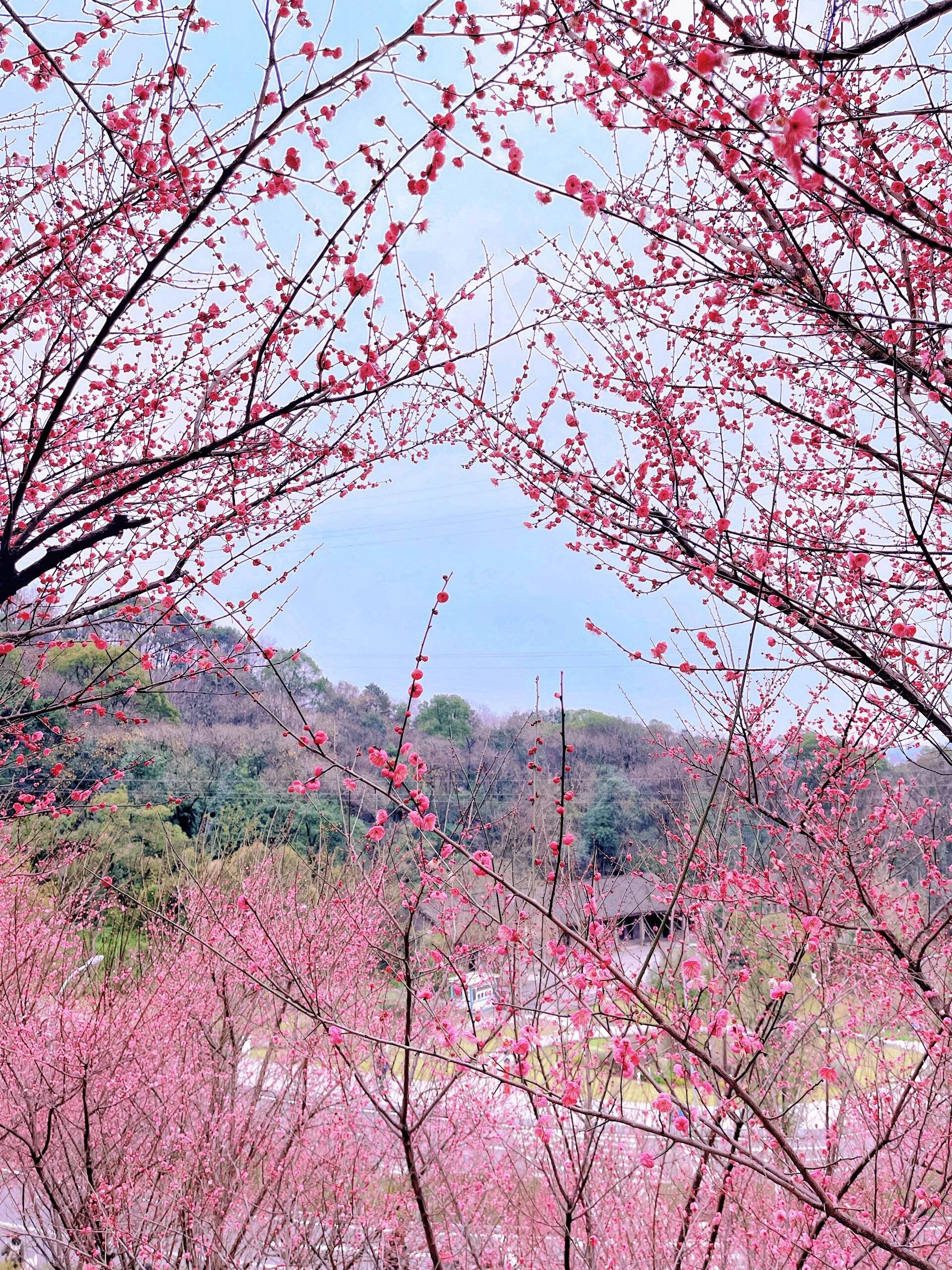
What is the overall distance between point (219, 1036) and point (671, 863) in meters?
5.22

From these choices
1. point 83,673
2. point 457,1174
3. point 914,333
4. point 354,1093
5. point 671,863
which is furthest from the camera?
point 83,673

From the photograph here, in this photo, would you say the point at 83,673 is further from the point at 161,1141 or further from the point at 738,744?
the point at 738,744

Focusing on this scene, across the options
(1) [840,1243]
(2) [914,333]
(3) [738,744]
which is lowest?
(1) [840,1243]

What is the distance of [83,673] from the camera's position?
17625 mm

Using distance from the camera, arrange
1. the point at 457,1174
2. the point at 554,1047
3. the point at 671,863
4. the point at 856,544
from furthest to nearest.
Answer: the point at 671,863 < the point at 457,1174 < the point at 554,1047 < the point at 856,544

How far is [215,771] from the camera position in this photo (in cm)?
1816

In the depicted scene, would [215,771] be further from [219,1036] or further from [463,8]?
[463,8]

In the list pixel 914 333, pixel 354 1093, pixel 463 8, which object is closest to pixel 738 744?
pixel 914 333

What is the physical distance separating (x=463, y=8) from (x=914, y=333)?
1.94 m

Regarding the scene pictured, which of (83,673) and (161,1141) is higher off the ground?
(83,673)

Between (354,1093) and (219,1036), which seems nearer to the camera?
(354,1093)

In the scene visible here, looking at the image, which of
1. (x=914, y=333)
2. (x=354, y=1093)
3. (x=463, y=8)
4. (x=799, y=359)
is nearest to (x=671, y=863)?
(x=354, y=1093)

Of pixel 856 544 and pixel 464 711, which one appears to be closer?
pixel 856 544

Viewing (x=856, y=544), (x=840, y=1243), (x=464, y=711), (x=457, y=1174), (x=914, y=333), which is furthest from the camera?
(x=464, y=711)
